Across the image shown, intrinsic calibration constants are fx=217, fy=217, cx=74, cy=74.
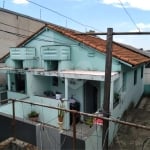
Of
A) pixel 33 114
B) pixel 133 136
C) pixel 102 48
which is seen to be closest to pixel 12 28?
pixel 33 114

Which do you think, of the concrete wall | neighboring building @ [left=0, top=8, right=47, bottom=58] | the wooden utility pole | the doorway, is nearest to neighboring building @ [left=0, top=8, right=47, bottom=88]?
neighboring building @ [left=0, top=8, right=47, bottom=58]

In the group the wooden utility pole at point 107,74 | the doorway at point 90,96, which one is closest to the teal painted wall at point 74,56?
the doorway at point 90,96

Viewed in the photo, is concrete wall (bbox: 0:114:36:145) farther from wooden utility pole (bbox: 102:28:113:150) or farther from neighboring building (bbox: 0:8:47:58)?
neighboring building (bbox: 0:8:47:58)

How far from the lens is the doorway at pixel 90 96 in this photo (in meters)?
12.1

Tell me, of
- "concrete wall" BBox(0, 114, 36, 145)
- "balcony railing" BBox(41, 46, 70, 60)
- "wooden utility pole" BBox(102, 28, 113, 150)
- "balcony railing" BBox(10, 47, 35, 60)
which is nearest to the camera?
"wooden utility pole" BBox(102, 28, 113, 150)

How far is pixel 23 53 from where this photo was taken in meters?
12.6

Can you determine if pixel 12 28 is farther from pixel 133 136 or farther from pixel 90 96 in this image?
pixel 133 136

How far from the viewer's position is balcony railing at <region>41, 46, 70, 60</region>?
36.7ft

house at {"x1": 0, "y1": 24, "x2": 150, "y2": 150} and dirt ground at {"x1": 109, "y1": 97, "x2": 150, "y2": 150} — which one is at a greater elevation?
house at {"x1": 0, "y1": 24, "x2": 150, "y2": 150}

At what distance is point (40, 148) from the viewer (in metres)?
7.24

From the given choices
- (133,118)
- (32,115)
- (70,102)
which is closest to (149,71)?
(133,118)

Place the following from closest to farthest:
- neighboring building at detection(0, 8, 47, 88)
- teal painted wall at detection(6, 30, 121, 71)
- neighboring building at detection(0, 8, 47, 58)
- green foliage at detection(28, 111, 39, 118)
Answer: teal painted wall at detection(6, 30, 121, 71), green foliage at detection(28, 111, 39, 118), neighboring building at detection(0, 8, 47, 88), neighboring building at detection(0, 8, 47, 58)

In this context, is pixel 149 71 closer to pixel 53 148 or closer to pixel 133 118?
pixel 133 118

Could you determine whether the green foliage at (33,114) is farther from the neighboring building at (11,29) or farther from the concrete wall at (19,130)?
the neighboring building at (11,29)
